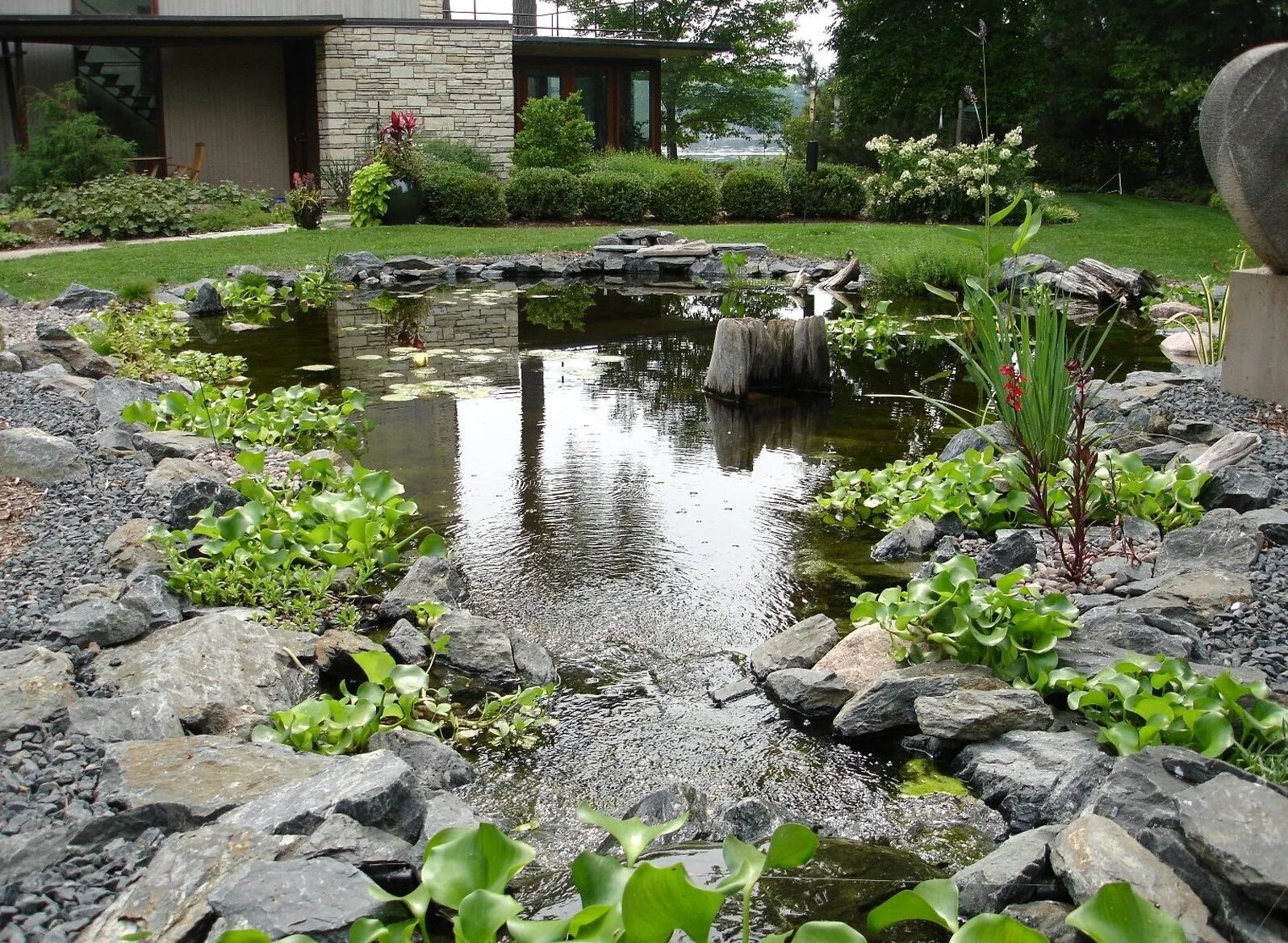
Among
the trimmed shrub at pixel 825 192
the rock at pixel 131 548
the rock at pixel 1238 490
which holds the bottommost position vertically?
the rock at pixel 131 548

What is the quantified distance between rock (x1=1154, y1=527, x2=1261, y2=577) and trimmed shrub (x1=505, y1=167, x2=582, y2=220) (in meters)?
15.1

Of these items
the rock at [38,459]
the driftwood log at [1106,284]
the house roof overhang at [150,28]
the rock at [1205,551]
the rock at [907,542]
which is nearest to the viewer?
the rock at [1205,551]

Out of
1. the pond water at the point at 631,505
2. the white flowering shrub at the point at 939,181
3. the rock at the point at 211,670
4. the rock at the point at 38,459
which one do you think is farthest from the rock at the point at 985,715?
the white flowering shrub at the point at 939,181

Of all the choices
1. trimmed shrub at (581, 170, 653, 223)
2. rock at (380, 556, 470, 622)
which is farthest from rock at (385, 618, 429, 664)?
trimmed shrub at (581, 170, 653, 223)

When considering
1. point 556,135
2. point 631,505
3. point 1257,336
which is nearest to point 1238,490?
point 1257,336

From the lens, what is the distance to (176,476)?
5434 millimetres

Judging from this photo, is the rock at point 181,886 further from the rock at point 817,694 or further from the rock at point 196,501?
the rock at point 196,501

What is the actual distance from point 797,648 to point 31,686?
2381mm

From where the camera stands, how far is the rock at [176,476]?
5.20m

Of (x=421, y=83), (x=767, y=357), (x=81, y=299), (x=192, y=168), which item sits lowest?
(x=767, y=357)

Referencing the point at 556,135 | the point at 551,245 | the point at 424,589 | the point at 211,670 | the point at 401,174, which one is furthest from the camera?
the point at 556,135

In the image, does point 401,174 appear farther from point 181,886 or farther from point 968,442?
point 181,886

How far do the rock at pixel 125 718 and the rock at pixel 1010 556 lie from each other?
306cm

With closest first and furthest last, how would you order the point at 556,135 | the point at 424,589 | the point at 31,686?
the point at 31,686, the point at 424,589, the point at 556,135
